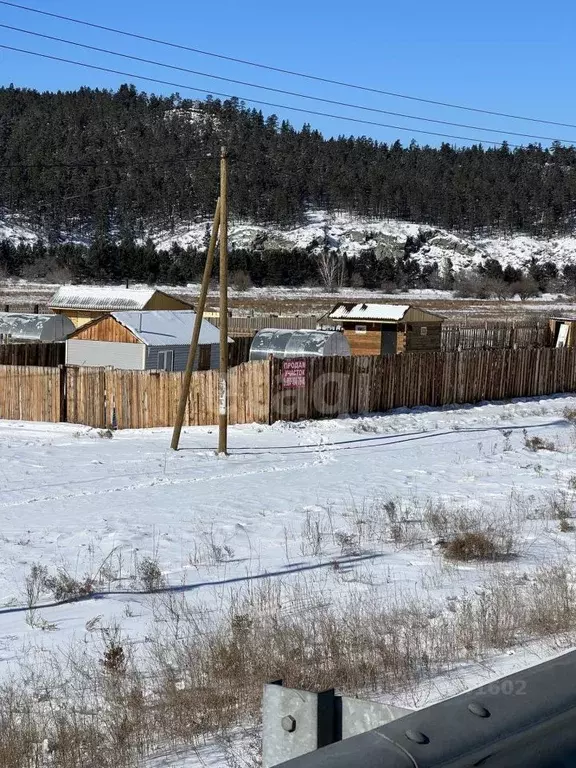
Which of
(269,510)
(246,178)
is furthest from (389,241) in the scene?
(269,510)

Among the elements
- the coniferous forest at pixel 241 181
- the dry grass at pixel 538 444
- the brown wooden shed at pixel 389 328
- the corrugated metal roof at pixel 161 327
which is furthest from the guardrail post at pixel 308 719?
the coniferous forest at pixel 241 181

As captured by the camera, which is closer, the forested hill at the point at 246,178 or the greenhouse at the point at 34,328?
the greenhouse at the point at 34,328

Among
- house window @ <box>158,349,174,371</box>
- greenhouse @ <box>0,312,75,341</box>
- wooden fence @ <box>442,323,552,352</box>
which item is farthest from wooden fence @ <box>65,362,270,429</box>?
wooden fence @ <box>442,323,552,352</box>

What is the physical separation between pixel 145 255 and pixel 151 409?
258ft

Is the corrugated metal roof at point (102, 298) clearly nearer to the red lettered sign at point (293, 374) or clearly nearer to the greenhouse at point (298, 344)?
the greenhouse at point (298, 344)

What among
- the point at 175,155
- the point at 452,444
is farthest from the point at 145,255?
the point at 452,444

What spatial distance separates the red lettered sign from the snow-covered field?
121 cm

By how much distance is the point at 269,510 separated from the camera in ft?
51.2

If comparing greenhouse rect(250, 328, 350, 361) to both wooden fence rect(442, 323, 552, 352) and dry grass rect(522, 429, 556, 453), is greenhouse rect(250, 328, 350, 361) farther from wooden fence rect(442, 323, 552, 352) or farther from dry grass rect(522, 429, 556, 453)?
wooden fence rect(442, 323, 552, 352)

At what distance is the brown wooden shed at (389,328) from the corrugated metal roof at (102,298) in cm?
850

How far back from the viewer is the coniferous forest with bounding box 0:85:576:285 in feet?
480

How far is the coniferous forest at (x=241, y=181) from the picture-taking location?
146250 mm

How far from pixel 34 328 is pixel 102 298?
4114mm

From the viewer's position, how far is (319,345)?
33.3 metres
